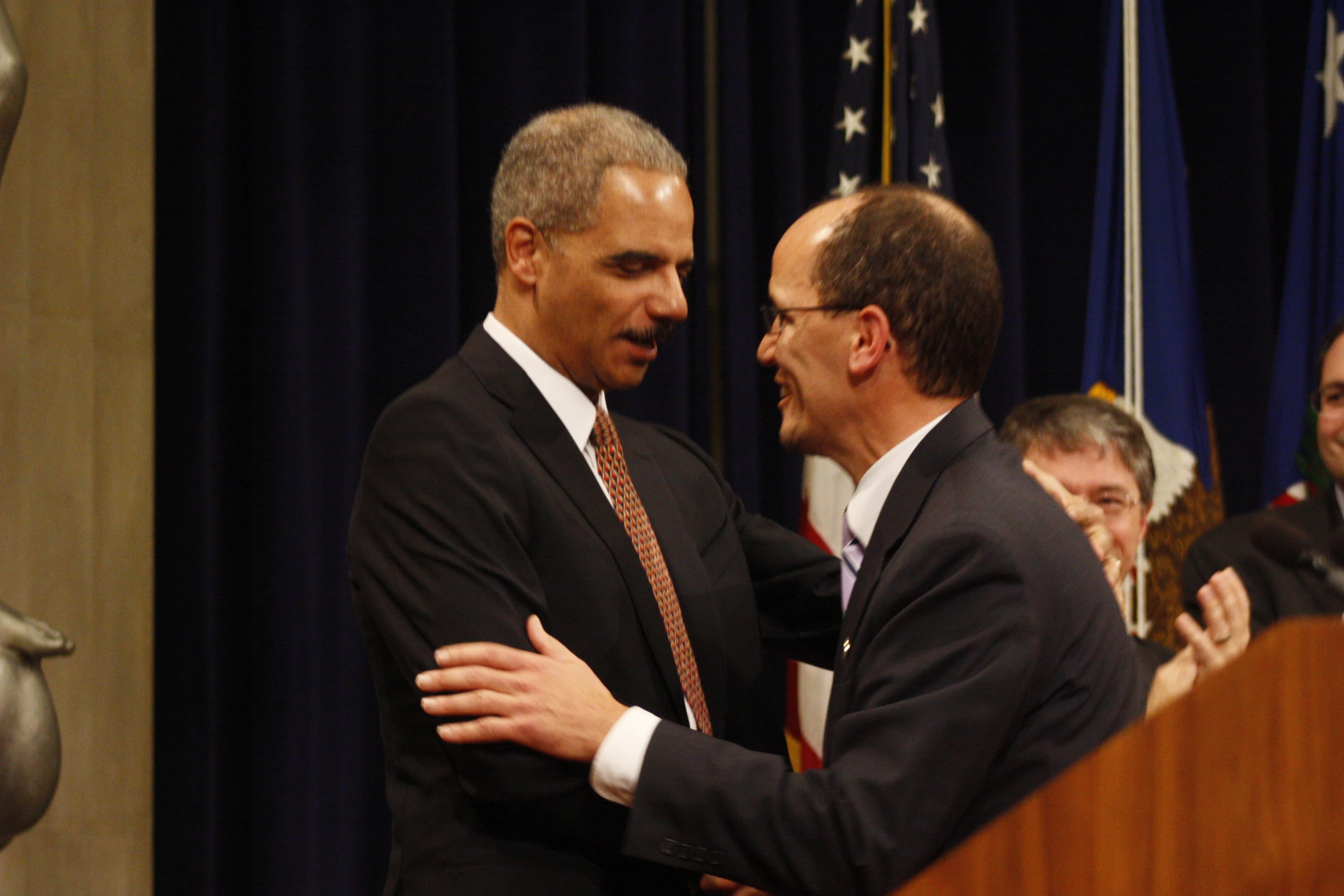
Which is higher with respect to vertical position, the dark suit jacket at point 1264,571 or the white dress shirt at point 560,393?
the white dress shirt at point 560,393

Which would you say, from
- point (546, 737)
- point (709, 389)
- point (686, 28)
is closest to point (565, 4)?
point (686, 28)

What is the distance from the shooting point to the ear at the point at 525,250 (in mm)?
1981

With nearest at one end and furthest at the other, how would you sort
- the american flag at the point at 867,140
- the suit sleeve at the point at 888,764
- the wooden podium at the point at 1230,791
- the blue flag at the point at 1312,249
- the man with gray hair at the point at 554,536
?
1. the wooden podium at the point at 1230,791
2. the suit sleeve at the point at 888,764
3. the man with gray hair at the point at 554,536
4. the american flag at the point at 867,140
5. the blue flag at the point at 1312,249

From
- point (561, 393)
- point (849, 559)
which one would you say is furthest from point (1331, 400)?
point (561, 393)

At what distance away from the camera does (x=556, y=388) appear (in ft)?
6.39

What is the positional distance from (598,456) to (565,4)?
2.13 m

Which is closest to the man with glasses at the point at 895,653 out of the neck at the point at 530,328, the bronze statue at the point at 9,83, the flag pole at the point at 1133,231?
the neck at the point at 530,328

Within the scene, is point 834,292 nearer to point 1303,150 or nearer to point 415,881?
point 415,881

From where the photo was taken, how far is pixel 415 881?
1.77 m

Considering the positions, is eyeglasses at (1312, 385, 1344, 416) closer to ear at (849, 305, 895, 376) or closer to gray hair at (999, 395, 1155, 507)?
gray hair at (999, 395, 1155, 507)

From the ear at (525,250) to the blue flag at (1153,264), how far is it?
7.87 feet

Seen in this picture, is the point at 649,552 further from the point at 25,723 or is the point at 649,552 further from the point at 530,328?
the point at 25,723

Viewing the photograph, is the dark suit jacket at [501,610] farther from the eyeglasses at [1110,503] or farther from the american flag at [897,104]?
→ the american flag at [897,104]

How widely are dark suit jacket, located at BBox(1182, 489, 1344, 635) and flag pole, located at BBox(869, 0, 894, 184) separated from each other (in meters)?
1.31
